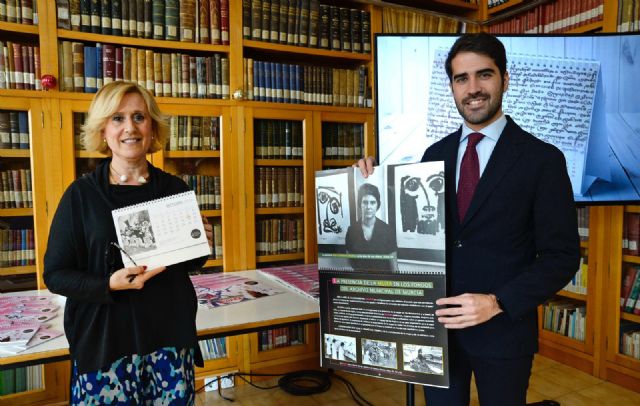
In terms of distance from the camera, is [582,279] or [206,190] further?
[582,279]

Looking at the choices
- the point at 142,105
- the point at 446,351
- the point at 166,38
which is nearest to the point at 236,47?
the point at 166,38

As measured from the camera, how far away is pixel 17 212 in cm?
246

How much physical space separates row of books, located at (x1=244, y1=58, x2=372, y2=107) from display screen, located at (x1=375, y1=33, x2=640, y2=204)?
831mm

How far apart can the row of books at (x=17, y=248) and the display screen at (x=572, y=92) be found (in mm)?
2008

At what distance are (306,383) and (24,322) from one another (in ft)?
5.89

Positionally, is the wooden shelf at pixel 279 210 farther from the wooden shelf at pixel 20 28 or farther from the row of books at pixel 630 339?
the row of books at pixel 630 339

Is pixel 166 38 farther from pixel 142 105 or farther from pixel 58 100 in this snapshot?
pixel 142 105

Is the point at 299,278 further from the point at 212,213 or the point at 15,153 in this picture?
the point at 15,153

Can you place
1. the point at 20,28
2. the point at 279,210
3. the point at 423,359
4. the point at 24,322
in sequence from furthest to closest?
1. the point at 279,210
2. the point at 20,28
3. the point at 24,322
4. the point at 423,359

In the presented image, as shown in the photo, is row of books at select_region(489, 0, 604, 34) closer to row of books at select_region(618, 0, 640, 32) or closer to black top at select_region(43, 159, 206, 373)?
row of books at select_region(618, 0, 640, 32)

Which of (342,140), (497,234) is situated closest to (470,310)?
(497,234)

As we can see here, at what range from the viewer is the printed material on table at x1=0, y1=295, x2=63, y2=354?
1.51m

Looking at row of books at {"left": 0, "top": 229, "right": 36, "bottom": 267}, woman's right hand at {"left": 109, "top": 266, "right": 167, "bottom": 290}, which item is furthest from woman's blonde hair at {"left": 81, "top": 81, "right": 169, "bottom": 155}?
row of books at {"left": 0, "top": 229, "right": 36, "bottom": 267}

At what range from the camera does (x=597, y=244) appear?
118 inches
